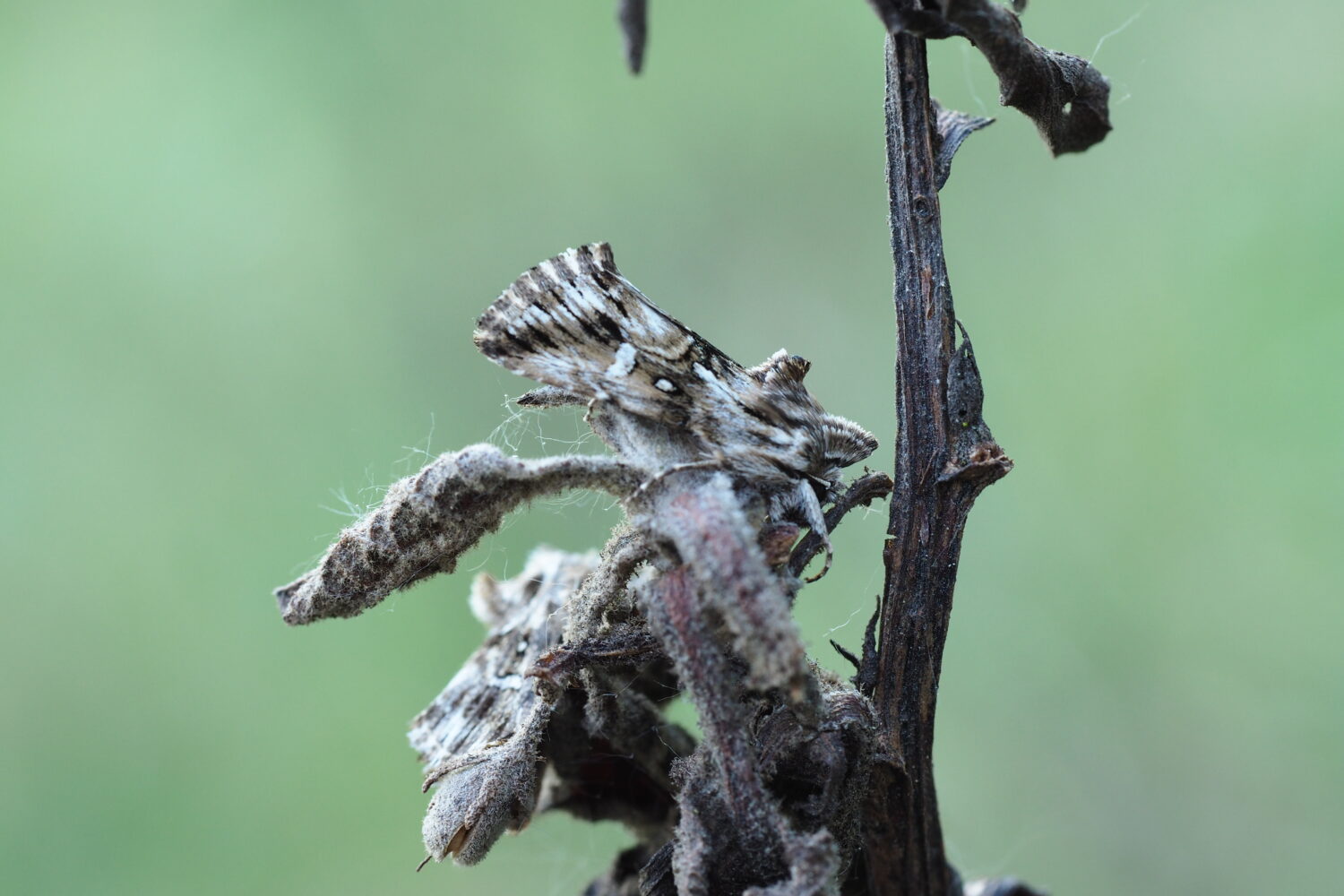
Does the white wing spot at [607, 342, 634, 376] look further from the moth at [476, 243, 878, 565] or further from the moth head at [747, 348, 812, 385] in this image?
the moth head at [747, 348, 812, 385]

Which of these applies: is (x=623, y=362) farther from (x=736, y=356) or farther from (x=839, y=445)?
(x=736, y=356)

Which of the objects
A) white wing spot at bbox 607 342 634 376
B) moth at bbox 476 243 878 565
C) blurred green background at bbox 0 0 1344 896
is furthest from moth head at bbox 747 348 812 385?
blurred green background at bbox 0 0 1344 896

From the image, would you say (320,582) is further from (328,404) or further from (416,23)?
(416,23)

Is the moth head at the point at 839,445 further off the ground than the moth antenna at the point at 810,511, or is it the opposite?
the moth head at the point at 839,445

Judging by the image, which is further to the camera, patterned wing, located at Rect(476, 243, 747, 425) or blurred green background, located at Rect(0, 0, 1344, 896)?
blurred green background, located at Rect(0, 0, 1344, 896)

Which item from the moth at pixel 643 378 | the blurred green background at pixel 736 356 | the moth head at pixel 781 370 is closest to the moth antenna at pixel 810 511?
the moth at pixel 643 378

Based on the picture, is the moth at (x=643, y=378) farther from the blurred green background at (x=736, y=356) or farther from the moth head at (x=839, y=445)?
the blurred green background at (x=736, y=356)

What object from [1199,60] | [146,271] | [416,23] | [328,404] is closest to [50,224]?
[146,271]
